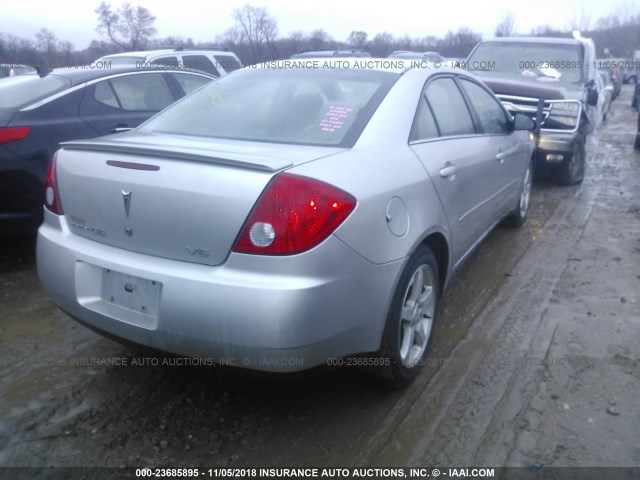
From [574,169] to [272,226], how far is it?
21.5 feet

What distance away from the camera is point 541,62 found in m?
8.73

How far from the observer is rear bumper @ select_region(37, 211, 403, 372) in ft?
7.02

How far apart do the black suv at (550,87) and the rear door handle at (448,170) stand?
383cm

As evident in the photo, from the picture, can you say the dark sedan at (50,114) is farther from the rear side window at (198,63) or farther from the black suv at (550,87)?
the rear side window at (198,63)

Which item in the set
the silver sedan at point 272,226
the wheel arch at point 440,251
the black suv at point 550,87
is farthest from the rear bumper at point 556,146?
the wheel arch at point 440,251

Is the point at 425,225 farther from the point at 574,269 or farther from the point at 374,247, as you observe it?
the point at 574,269

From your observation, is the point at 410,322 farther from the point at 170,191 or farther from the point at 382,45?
the point at 382,45

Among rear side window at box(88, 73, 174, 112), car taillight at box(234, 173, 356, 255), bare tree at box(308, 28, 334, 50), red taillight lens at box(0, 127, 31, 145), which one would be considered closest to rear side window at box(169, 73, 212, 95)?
rear side window at box(88, 73, 174, 112)

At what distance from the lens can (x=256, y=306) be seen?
2123 mm

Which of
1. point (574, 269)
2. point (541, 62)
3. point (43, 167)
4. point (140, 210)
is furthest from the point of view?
point (541, 62)

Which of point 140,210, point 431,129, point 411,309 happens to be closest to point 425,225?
point 411,309

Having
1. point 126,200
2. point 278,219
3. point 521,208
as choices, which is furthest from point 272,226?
point 521,208

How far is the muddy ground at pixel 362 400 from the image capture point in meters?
2.47

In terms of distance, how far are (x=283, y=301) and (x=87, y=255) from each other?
3.15 ft
